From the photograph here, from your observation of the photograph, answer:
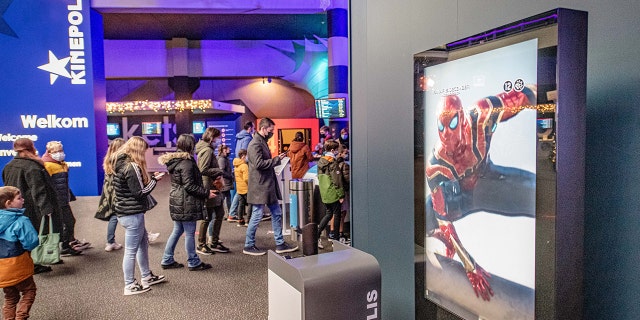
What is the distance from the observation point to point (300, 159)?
692cm

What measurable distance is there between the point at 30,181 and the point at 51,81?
412 cm

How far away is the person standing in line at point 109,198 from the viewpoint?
512cm

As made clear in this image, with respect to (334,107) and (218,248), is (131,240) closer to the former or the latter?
(218,248)

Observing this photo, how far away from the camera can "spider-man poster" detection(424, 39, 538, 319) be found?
139 cm

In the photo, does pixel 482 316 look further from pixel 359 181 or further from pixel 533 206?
pixel 359 181

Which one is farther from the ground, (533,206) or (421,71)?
(421,71)

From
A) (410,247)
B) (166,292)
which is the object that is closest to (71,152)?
(166,292)

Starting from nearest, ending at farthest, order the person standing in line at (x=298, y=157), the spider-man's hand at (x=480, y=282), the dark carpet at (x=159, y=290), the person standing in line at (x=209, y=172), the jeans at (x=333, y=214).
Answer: the spider-man's hand at (x=480, y=282) → the dark carpet at (x=159, y=290) → the person standing in line at (x=209, y=172) → the jeans at (x=333, y=214) → the person standing in line at (x=298, y=157)

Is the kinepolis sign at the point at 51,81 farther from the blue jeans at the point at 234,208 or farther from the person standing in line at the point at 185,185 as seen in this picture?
the person standing in line at the point at 185,185

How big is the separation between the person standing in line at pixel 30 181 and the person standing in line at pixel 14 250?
4.56 ft

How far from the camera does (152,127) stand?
54.7 feet

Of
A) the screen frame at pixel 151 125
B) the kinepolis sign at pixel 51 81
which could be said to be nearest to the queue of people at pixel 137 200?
the kinepolis sign at pixel 51 81

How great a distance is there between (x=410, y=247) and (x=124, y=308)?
271 centimetres

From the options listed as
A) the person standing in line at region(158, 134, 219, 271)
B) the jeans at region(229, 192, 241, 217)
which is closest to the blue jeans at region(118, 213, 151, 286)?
the person standing in line at region(158, 134, 219, 271)
